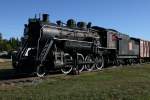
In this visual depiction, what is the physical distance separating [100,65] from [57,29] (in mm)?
6659

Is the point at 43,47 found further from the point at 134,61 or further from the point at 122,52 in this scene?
the point at 134,61

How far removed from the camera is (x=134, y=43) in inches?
1496

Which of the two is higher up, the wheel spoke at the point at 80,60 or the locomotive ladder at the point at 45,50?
the locomotive ladder at the point at 45,50

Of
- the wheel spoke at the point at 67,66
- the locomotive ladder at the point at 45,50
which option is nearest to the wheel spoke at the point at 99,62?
the wheel spoke at the point at 67,66

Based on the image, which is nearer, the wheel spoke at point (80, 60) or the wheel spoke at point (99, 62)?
the wheel spoke at point (80, 60)

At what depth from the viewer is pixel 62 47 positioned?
22.0 metres

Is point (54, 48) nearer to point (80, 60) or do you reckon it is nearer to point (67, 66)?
point (67, 66)

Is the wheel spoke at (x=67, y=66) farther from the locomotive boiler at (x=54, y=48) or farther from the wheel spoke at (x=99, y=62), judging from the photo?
the wheel spoke at (x=99, y=62)

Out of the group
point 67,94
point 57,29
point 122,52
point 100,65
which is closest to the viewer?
point 67,94

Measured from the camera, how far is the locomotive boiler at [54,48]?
19969mm

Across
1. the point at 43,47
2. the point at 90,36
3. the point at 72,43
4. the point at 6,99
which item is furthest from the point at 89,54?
the point at 6,99

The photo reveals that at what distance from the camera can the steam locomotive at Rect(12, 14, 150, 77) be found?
20.1 meters

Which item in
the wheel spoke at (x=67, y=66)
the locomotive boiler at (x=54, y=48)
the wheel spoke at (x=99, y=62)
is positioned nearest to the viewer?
the locomotive boiler at (x=54, y=48)

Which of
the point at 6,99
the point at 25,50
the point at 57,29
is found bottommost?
the point at 6,99
